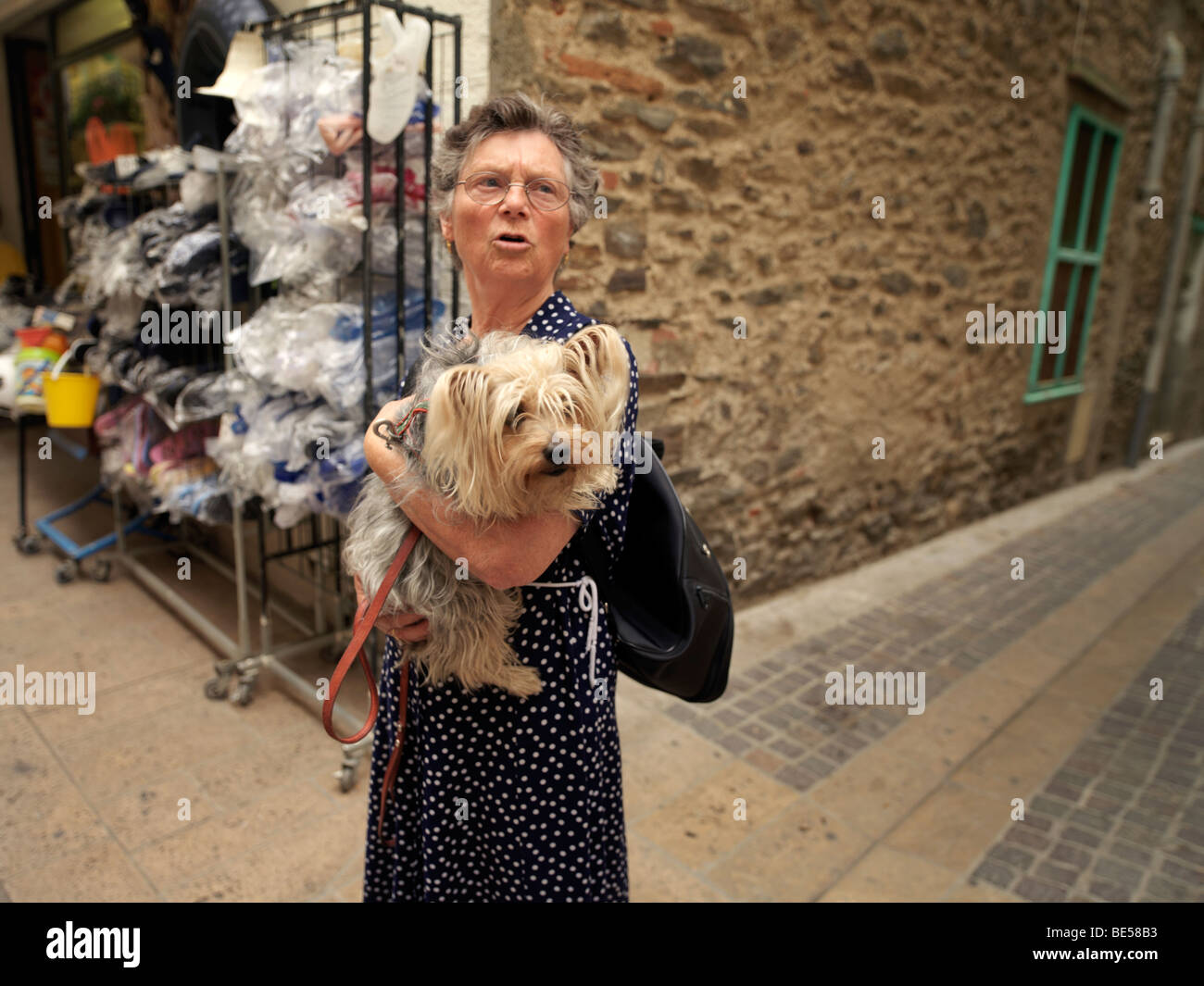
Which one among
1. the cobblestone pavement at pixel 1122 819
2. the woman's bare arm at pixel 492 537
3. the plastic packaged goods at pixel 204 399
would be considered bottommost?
the cobblestone pavement at pixel 1122 819

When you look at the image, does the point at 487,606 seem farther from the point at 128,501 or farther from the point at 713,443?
the point at 128,501

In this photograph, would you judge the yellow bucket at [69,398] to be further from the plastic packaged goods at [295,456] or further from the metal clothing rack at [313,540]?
the plastic packaged goods at [295,456]

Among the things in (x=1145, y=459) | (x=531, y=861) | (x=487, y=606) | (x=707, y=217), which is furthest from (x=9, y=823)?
(x=1145, y=459)

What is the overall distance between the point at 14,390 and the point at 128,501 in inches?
48.8

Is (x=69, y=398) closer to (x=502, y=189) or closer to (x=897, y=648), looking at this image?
(x=502, y=189)

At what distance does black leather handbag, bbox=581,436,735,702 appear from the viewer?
1499 millimetres

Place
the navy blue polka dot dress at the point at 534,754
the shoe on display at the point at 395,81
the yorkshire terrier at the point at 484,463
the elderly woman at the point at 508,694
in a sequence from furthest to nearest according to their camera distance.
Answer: the shoe on display at the point at 395,81
the navy blue polka dot dress at the point at 534,754
the elderly woman at the point at 508,694
the yorkshire terrier at the point at 484,463

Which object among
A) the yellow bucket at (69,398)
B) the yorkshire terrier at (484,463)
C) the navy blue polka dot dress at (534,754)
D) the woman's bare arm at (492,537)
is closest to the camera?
the yorkshire terrier at (484,463)

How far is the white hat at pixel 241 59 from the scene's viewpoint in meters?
2.96

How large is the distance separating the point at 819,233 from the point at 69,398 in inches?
161

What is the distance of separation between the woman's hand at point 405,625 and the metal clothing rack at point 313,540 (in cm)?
150

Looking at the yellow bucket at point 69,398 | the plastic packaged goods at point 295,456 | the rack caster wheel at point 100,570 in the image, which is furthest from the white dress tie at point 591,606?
the rack caster wheel at point 100,570

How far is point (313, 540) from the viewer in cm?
373

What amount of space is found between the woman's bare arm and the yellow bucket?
359cm
